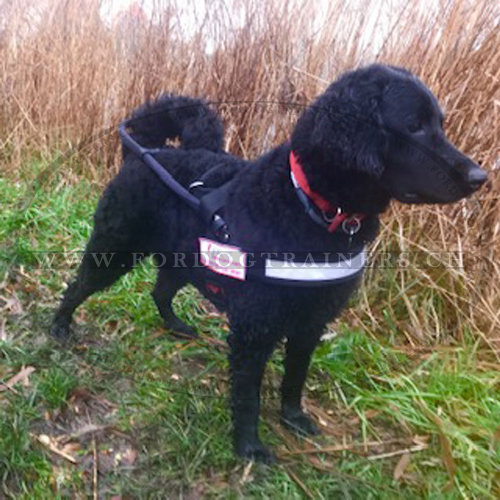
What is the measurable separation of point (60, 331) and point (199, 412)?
2.93ft

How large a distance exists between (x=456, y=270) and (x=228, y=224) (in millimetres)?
1458

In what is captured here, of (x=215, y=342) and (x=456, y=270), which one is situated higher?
(x=456, y=270)

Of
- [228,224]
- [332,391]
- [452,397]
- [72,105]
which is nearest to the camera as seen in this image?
[228,224]

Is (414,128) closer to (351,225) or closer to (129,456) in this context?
(351,225)

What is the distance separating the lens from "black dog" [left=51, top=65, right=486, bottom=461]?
4.69ft

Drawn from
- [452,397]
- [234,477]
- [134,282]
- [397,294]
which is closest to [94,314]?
[134,282]

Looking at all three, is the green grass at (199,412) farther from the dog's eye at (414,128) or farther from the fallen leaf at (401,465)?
the dog's eye at (414,128)

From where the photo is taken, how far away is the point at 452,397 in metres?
2.11

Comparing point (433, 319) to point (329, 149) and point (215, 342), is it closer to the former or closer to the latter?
point (215, 342)

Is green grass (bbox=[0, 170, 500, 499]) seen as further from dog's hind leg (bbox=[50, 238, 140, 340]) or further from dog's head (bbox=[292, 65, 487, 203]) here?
dog's head (bbox=[292, 65, 487, 203])

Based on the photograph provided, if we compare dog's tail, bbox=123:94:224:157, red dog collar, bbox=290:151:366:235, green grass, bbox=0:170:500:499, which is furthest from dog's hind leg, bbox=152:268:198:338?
red dog collar, bbox=290:151:366:235

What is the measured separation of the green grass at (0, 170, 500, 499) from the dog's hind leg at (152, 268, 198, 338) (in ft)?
0.27

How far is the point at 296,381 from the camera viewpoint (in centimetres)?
199

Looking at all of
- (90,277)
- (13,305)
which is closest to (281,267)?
(90,277)
